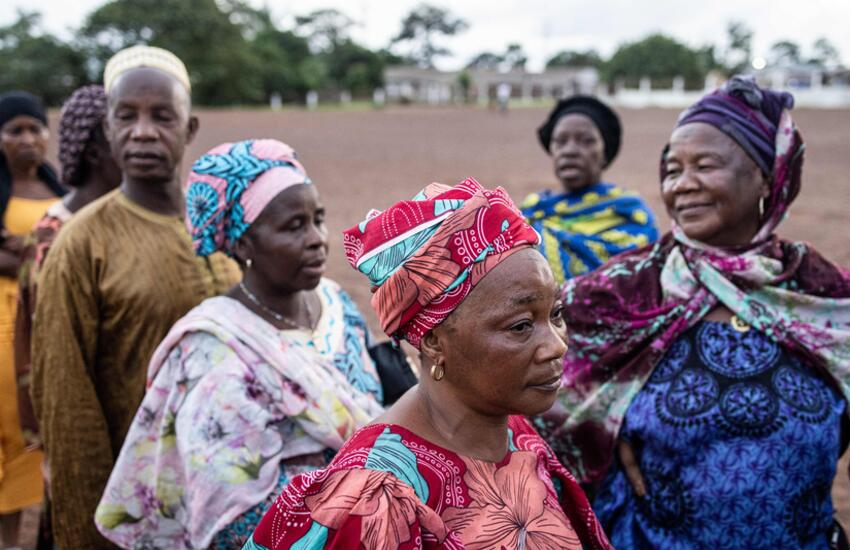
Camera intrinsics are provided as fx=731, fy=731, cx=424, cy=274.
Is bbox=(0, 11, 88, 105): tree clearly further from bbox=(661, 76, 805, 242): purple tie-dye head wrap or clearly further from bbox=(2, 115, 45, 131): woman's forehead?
bbox=(661, 76, 805, 242): purple tie-dye head wrap

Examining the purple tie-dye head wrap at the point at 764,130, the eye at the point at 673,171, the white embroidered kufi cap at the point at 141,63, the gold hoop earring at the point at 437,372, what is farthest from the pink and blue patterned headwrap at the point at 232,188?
the purple tie-dye head wrap at the point at 764,130

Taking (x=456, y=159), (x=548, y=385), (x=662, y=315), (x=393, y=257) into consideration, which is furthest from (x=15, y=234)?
(x=456, y=159)

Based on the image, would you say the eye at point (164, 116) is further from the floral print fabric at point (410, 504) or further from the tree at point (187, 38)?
the tree at point (187, 38)

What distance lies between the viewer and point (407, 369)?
2727mm

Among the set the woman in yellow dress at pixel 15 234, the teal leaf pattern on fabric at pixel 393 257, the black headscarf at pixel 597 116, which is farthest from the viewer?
the black headscarf at pixel 597 116

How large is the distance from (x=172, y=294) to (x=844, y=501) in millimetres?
4227

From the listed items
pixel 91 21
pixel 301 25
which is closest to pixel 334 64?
pixel 301 25

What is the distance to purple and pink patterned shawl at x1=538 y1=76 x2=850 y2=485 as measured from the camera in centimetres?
238

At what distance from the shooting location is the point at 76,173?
360 centimetres

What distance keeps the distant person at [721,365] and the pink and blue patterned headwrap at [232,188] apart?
1183mm

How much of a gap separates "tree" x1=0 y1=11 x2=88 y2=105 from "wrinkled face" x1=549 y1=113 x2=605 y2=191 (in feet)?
133

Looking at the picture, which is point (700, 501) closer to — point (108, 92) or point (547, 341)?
point (547, 341)

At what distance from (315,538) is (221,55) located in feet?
149

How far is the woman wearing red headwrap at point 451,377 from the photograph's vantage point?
57.1 inches
